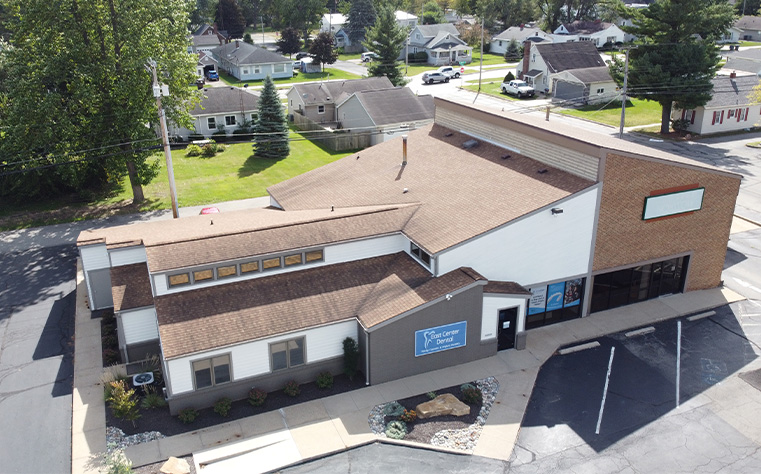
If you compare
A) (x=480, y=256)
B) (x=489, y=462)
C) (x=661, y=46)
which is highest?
(x=661, y=46)

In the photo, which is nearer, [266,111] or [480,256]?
[480,256]

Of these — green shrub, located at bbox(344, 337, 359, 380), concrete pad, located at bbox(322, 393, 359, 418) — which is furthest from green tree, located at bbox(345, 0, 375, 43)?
concrete pad, located at bbox(322, 393, 359, 418)

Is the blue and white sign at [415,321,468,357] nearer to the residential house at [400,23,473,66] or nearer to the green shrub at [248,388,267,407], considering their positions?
the green shrub at [248,388,267,407]

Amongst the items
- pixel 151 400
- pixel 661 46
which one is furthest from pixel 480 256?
pixel 661 46

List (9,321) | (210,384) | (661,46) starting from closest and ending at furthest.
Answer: (210,384)
(9,321)
(661,46)

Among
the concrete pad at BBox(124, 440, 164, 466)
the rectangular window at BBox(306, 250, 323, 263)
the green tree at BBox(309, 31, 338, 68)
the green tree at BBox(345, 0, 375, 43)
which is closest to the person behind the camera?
the concrete pad at BBox(124, 440, 164, 466)

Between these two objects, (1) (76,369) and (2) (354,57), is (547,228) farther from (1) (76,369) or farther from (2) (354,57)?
(2) (354,57)

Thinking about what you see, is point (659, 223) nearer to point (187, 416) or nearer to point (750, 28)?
point (187, 416)

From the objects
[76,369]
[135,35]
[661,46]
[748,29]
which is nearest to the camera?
[76,369]
